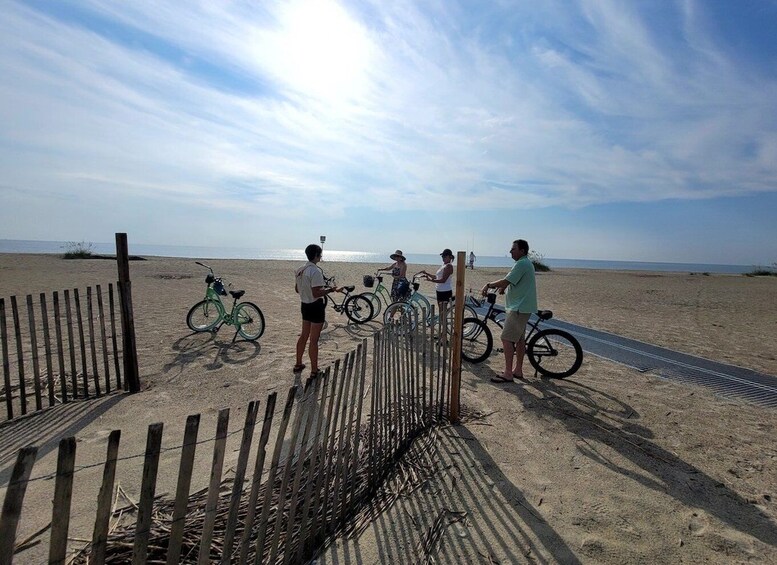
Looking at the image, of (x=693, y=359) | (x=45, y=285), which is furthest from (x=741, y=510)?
(x=45, y=285)

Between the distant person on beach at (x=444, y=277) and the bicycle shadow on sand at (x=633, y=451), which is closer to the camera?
the bicycle shadow on sand at (x=633, y=451)

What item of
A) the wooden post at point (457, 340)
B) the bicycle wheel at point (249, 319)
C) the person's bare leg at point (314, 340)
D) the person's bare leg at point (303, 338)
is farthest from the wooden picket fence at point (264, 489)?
the bicycle wheel at point (249, 319)

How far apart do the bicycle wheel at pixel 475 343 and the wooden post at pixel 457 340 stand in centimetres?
207

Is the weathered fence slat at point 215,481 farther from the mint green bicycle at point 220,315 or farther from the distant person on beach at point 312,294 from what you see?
the mint green bicycle at point 220,315

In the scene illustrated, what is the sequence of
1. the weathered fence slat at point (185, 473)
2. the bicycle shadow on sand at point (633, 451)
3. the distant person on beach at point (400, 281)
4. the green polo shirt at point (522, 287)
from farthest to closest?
the distant person on beach at point (400, 281)
the green polo shirt at point (522, 287)
the bicycle shadow on sand at point (633, 451)
the weathered fence slat at point (185, 473)

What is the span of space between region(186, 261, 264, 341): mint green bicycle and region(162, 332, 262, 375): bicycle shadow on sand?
164 millimetres

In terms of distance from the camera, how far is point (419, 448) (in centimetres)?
385

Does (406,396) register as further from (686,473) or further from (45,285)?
(45,285)

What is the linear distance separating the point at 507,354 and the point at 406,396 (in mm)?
2245

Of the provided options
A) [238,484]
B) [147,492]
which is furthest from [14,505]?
A: [238,484]

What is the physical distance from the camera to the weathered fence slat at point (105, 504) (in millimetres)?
1470

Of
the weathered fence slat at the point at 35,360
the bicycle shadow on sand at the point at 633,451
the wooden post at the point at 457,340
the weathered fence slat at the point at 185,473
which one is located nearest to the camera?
the weathered fence slat at the point at 185,473

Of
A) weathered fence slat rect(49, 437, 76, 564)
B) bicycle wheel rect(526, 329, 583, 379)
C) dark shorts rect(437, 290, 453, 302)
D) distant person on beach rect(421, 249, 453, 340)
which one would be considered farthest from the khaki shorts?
weathered fence slat rect(49, 437, 76, 564)

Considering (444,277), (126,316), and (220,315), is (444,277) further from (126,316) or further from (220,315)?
(126,316)
